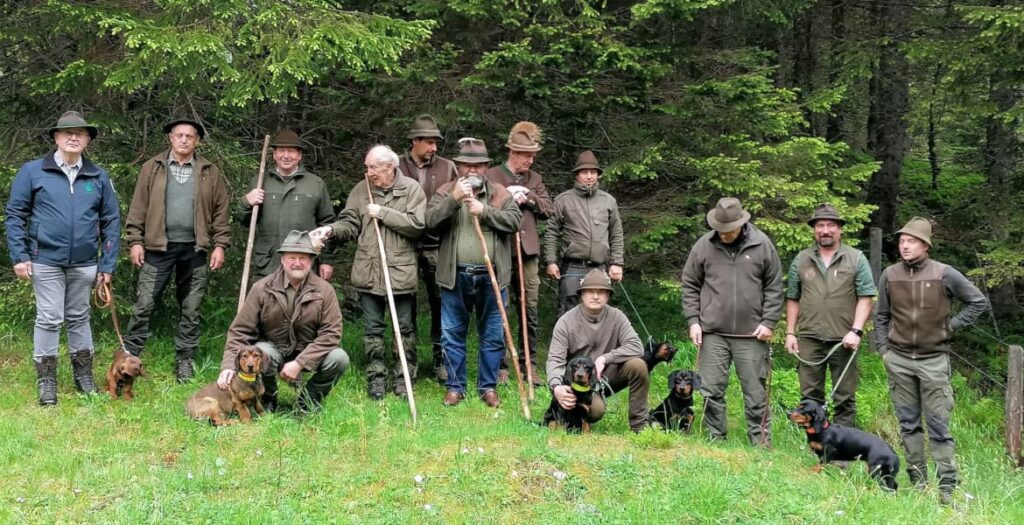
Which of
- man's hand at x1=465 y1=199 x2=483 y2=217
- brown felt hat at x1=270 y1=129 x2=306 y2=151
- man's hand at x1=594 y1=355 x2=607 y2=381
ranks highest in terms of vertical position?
brown felt hat at x1=270 y1=129 x2=306 y2=151

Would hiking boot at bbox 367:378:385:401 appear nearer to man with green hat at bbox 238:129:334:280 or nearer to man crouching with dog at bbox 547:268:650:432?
man with green hat at bbox 238:129:334:280

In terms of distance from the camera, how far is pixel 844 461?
18.9ft

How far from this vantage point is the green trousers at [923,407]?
5.91 metres

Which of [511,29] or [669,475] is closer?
[669,475]

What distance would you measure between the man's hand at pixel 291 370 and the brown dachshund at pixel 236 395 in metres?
0.18

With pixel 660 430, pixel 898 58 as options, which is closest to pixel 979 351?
pixel 898 58

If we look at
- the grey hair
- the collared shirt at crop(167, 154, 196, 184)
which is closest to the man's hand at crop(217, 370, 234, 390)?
the collared shirt at crop(167, 154, 196, 184)

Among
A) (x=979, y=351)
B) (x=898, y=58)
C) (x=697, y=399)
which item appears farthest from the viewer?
(x=898, y=58)

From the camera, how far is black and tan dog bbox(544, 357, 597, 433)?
589cm

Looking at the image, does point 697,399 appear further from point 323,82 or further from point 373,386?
point 323,82

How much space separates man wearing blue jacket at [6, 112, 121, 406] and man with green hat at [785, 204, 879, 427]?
228 inches

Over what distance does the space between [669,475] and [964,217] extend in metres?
8.13

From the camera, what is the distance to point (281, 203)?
7.07m

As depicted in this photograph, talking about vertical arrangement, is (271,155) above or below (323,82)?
below
